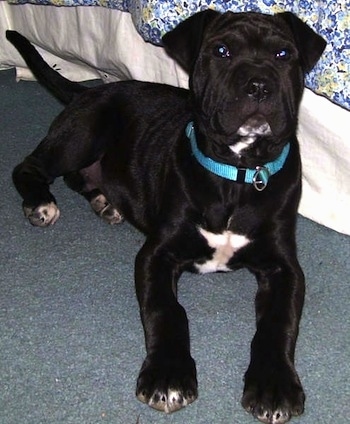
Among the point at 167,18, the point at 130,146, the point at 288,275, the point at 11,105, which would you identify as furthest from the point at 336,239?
the point at 11,105

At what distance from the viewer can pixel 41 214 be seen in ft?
8.48

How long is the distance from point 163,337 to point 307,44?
0.87m

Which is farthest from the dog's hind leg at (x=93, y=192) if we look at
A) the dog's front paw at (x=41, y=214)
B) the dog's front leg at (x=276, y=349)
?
the dog's front leg at (x=276, y=349)

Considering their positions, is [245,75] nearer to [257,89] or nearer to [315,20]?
[257,89]

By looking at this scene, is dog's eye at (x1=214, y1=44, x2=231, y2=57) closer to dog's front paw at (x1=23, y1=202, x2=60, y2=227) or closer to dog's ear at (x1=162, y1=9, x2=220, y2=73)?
dog's ear at (x1=162, y1=9, x2=220, y2=73)

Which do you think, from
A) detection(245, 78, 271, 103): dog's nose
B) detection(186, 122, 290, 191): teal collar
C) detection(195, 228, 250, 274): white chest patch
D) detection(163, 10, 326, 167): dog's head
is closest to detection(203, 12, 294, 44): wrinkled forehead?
detection(163, 10, 326, 167): dog's head

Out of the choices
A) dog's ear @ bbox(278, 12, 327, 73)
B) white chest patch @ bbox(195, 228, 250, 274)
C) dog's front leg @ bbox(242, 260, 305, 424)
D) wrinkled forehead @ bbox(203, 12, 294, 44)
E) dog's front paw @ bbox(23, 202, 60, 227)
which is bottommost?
dog's front paw @ bbox(23, 202, 60, 227)

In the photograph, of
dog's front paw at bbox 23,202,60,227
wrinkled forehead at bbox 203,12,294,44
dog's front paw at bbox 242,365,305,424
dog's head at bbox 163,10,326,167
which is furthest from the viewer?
dog's front paw at bbox 23,202,60,227

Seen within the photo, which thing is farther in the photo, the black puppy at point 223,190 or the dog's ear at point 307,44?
the dog's ear at point 307,44

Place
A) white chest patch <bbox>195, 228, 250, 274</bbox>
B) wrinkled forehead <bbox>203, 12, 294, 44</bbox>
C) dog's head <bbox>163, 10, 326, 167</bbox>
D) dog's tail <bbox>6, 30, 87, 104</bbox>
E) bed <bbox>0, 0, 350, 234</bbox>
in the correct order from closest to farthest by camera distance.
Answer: dog's head <bbox>163, 10, 326, 167</bbox> < wrinkled forehead <bbox>203, 12, 294, 44</bbox> < white chest patch <bbox>195, 228, 250, 274</bbox> < bed <bbox>0, 0, 350, 234</bbox> < dog's tail <bbox>6, 30, 87, 104</bbox>

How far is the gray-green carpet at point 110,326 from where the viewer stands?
1.90 m

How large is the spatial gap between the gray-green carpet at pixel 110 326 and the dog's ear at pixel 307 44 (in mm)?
688

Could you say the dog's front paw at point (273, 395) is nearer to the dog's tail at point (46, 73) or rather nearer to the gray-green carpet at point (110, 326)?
the gray-green carpet at point (110, 326)

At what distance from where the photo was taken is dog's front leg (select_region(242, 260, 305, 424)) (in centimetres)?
184
